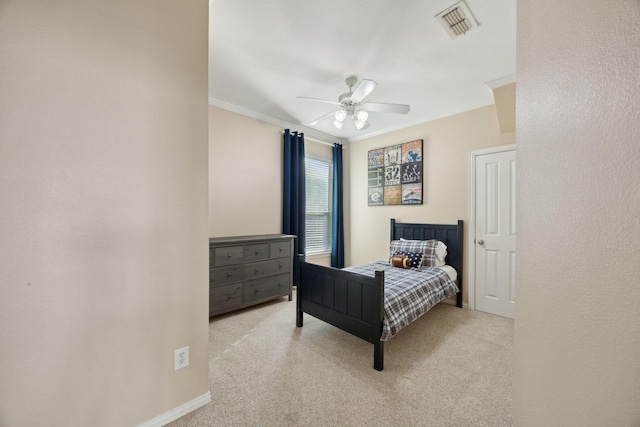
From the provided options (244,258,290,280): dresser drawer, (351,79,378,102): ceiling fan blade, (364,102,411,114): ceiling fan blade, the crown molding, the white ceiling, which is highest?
the white ceiling

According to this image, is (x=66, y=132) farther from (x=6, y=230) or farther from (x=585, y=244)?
(x=585, y=244)

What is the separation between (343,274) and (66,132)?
207cm

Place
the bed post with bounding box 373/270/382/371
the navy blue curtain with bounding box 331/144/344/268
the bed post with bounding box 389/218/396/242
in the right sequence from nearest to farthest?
1. the bed post with bounding box 373/270/382/371
2. the bed post with bounding box 389/218/396/242
3. the navy blue curtain with bounding box 331/144/344/268

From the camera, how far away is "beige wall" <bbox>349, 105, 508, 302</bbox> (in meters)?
3.34

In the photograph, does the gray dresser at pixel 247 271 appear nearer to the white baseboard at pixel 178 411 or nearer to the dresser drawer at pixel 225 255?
the dresser drawer at pixel 225 255

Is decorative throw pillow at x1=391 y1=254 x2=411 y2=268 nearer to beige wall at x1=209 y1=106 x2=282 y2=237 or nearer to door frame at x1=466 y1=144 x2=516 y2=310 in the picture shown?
door frame at x1=466 y1=144 x2=516 y2=310

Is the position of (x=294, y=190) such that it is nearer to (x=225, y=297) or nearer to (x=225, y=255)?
(x=225, y=255)

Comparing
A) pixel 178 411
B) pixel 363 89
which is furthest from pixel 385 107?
pixel 178 411

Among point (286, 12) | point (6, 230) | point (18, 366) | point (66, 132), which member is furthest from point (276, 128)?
point (18, 366)

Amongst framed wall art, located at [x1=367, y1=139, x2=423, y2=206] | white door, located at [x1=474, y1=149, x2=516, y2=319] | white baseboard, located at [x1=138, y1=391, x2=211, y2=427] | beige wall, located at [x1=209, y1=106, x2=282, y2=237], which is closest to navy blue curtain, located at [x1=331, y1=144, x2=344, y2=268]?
framed wall art, located at [x1=367, y1=139, x2=423, y2=206]

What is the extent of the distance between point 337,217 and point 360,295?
2572 millimetres

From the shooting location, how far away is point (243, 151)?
3578mm

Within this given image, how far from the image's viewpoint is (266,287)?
336cm

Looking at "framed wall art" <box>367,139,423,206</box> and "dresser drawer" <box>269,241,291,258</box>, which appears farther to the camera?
"framed wall art" <box>367,139,423,206</box>
